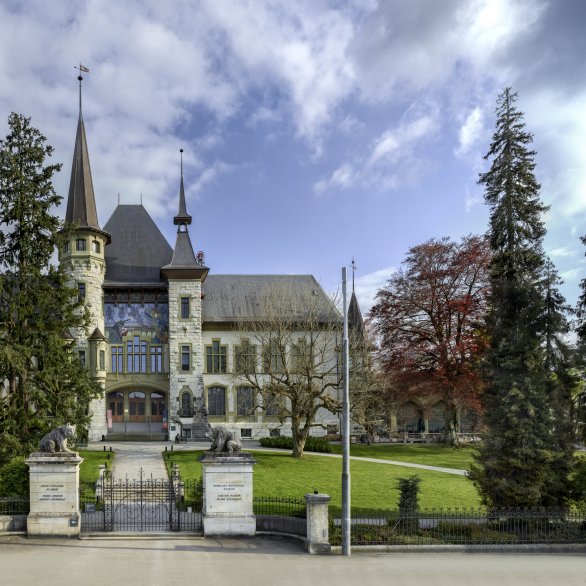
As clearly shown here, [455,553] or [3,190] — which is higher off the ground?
[3,190]

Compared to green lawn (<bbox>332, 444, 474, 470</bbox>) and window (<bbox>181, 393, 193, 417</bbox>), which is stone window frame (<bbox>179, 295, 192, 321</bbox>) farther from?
green lawn (<bbox>332, 444, 474, 470</bbox>)

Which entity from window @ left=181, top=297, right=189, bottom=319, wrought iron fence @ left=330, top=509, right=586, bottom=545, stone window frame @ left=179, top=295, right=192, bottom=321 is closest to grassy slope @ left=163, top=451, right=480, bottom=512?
wrought iron fence @ left=330, top=509, right=586, bottom=545

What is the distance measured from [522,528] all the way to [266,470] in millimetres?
13261

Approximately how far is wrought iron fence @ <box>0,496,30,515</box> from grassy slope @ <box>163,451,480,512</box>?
27.8ft

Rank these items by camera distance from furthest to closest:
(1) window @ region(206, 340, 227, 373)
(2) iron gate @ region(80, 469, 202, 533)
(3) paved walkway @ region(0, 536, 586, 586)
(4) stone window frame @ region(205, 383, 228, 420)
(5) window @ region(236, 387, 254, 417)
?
1. (1) window @ region(206, 340, 227, 373)
2. (4) stone window frame @ region(205, 383, 228, 420)
3. (5) window @ region(236, 387, 254, 417)
4. (2) iron gate @ region(80, 469, 202, 533)
5. (3) paved walkway @ region(0, 536, 586, 586)

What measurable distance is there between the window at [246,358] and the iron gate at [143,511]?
13.4 m

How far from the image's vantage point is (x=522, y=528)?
1711cm

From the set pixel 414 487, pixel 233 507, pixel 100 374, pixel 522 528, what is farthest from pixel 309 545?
pixel 100 374

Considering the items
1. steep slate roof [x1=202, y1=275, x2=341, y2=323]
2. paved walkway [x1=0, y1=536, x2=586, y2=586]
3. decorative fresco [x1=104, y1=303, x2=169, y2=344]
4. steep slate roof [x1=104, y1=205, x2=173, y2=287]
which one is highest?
steep slate roof [x1=104, y1=205, x2=173, y2=287]

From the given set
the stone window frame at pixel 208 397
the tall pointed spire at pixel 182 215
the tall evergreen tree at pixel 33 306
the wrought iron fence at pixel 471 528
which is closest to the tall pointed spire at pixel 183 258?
the tall pointed spire at pixel 182 215

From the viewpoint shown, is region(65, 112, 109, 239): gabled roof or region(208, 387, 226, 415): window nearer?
region(65, 112, 109, 239): gabled roof

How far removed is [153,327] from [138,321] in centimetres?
127

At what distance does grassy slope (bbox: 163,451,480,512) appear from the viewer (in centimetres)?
2234

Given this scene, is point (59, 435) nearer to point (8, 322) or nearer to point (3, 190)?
point (8, 322)
